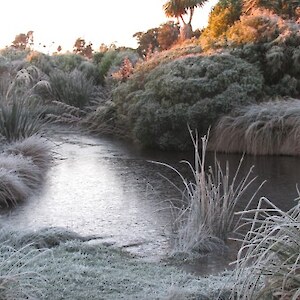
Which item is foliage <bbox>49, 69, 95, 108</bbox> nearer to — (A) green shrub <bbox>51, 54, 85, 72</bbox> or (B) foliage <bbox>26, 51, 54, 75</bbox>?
(B) foliage <bbox>26, 51, 54, 75</bbox>

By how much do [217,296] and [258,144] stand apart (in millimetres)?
9416

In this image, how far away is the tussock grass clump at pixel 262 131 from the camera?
44.0ft

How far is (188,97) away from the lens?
586 inches

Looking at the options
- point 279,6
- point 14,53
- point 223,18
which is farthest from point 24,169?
point 14,53

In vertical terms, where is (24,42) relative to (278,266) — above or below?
above

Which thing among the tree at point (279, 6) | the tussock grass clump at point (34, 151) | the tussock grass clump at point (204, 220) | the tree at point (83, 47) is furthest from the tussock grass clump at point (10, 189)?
the tree at point (83, 47)

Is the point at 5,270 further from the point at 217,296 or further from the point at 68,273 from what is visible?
the point at 217,296

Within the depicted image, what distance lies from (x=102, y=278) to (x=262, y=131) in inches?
363

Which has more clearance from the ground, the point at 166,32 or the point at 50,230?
the point at 166,32

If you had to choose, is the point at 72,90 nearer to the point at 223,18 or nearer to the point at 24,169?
the point at 223,18

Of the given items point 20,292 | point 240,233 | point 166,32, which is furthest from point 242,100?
point 166,32

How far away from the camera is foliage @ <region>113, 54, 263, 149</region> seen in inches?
574

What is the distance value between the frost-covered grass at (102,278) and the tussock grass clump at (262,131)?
798cm

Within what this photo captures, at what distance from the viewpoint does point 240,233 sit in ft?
23.0
